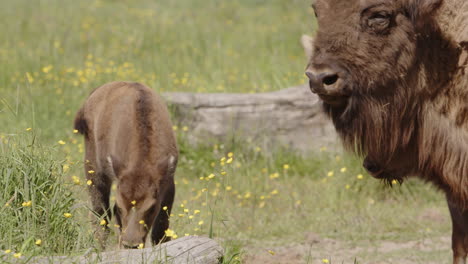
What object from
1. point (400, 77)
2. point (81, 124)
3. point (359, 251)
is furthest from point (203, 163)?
point (400, 77)

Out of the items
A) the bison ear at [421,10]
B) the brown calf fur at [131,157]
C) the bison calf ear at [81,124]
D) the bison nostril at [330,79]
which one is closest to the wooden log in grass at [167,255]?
the brown calf fur at [131,157]

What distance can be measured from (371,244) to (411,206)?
4.28 feet

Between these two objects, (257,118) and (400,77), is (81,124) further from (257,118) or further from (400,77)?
(400,77)

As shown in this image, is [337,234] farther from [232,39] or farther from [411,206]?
[232,39]

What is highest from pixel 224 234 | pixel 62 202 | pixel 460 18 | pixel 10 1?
pixel 460 18

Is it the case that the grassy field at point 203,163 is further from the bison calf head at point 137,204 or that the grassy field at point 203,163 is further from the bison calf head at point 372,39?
the bison calf head at point 372,39

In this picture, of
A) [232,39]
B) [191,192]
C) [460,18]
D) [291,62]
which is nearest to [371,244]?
[191,192]

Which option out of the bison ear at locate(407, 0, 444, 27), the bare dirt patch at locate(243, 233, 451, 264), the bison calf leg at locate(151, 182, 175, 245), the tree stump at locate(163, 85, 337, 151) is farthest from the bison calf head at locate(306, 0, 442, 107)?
the tree stump at locate(163, 85, 337, 151)

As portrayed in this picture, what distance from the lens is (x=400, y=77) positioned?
437cm

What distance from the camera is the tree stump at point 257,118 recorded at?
924 centimetres

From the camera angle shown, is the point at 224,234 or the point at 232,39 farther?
the point at 232,39

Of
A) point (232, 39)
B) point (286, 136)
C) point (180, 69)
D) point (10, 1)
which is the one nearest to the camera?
point (286, 136)

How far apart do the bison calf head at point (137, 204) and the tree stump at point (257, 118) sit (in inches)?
135

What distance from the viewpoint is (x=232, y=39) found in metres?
14.0
